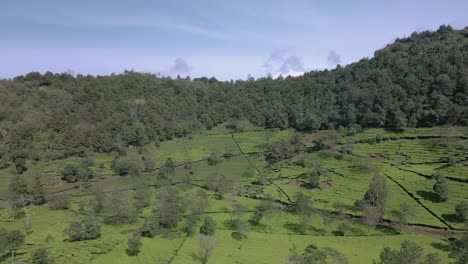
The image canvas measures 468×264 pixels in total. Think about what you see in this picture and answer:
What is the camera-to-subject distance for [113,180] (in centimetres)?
12000

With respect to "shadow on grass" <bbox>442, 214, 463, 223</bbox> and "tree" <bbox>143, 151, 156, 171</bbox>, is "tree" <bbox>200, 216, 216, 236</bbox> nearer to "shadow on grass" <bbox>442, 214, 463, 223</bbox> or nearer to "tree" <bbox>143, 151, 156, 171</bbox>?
"shadow on grass" <bbox>442, 214, 463, 223</bbox>

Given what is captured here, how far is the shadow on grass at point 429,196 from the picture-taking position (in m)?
87.4

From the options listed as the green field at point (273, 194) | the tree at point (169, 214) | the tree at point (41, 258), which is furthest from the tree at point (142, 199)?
the tree at point (41, 258)

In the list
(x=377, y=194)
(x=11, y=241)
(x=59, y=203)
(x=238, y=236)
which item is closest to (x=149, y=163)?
(x=59, y=203)

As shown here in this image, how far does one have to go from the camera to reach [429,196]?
292ft

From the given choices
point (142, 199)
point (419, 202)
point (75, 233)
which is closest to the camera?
point (75, 233)

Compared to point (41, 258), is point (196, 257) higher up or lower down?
lower down

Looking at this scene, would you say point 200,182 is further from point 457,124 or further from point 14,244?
point 457,124

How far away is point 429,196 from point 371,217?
59.9 feet

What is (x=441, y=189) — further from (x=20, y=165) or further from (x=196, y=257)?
(x=20, y=165)

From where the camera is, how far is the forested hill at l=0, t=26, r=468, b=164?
13088cm

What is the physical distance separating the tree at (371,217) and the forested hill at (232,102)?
53.1 m

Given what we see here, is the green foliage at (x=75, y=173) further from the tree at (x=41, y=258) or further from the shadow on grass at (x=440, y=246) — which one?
the shadow on grass at (x=440, y=246)

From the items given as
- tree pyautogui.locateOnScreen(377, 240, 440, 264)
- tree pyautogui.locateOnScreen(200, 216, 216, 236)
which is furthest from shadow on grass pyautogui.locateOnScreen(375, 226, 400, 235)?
tree pyautogui.locateOnScreen(200, 216, 216, 236)
